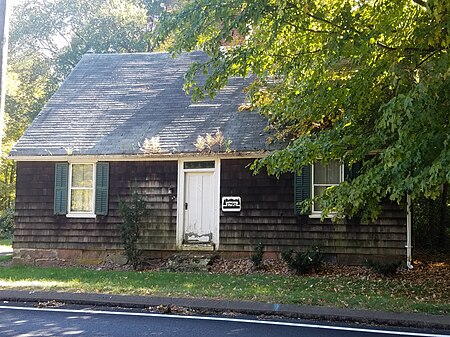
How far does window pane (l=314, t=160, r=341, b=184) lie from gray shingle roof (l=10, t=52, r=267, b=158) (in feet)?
5.36

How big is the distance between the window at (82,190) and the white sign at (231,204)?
4.07m

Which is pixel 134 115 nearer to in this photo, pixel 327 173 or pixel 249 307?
pixel 327 173

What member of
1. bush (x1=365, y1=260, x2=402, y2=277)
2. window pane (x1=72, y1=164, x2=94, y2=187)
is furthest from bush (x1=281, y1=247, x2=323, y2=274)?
window pane (x1=72, y1=164, x2=94, y2=187)

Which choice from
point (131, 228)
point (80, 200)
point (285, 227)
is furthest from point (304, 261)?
point (80, 200)

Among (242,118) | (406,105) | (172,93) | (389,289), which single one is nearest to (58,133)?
(172,93)

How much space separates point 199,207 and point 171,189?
96 centimetres

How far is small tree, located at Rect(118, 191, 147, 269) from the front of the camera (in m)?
14.8

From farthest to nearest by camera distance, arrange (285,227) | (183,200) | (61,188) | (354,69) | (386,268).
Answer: (61,188) → (183,200) → (285,227) → (386,268) → (354,69)

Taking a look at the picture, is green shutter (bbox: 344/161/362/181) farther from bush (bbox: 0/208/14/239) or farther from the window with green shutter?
bush (bbox: 0/208/14/239)

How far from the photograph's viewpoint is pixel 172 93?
59.4 feet

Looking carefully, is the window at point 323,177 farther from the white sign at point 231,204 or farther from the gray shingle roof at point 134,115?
the white sign at point 231,204

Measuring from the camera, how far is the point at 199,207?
15617 millimetres

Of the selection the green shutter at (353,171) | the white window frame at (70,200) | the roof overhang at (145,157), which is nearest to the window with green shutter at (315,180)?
the green shutter at (353,171)

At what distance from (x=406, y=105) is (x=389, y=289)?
4899mm
